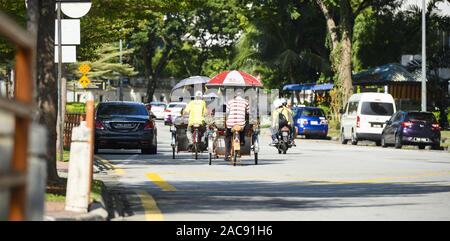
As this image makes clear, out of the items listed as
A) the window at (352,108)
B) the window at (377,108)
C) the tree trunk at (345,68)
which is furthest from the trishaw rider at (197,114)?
the tree trunk at (345,68)

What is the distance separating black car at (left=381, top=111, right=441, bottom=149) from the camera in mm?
41906

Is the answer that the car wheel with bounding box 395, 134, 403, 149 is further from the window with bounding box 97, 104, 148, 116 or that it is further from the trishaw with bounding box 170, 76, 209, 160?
the trishaw with bounding box 170, 76, 209, 160

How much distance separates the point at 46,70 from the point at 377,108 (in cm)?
3186

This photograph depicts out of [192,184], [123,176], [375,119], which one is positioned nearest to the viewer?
[192,184]

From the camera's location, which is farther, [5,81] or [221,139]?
[5,81]

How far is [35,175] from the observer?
Result: 4930 mm

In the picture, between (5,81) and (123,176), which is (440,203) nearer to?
(123,176)

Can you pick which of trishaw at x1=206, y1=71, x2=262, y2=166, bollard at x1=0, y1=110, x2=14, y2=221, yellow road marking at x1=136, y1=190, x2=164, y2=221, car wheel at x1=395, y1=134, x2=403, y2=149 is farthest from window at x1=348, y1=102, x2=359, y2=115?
bollard at x1=0, y1=110, x2=14, y2=221

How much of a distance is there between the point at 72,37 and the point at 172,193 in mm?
7562

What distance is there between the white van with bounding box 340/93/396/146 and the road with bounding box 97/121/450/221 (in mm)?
16311

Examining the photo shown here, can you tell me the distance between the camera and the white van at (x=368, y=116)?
45406 mm

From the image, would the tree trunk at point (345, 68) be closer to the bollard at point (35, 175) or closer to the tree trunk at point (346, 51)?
the tree trunk at point (346, 51)
